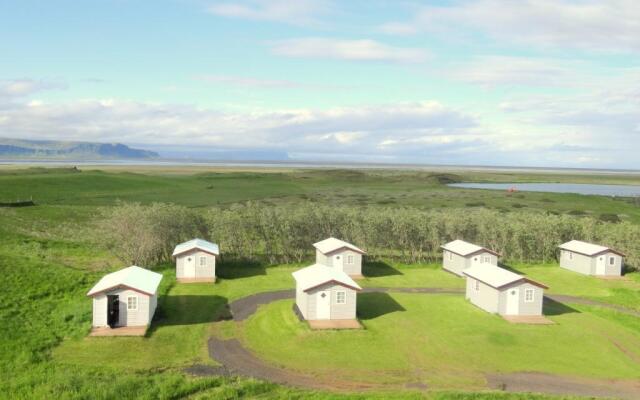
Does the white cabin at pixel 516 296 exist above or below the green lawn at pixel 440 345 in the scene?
above

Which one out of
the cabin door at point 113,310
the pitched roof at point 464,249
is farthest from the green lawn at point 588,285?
the cabin door at point 113,310

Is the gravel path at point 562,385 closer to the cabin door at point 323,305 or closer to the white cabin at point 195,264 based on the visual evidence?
the cabin door at point 323,305

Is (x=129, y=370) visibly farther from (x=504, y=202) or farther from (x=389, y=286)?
(x=504, y=202)

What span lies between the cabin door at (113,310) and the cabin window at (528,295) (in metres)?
28.6

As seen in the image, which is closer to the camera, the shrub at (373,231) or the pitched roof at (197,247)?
the pitched roof at (197,247)

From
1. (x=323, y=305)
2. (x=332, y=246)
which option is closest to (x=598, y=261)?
(x=332, y=246)

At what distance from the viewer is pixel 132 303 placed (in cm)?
3152

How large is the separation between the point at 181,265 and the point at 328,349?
21.5 metres

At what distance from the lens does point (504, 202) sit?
113125 millimetres

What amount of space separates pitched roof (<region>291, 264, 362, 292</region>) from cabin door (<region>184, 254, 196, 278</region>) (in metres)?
12.6

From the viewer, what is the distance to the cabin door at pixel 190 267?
45375 mm

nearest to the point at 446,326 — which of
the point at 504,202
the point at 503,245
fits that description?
the point at 503,245

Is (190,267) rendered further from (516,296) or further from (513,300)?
(516,296)

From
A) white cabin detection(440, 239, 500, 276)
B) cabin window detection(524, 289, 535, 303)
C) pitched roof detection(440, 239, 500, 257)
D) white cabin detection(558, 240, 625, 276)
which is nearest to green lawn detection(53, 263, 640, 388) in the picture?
cabin window detection(524, 289, 535, 303)
